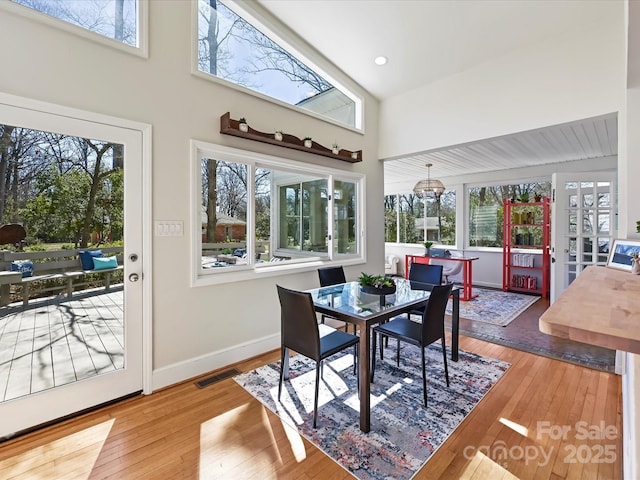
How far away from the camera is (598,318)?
0.73 metres

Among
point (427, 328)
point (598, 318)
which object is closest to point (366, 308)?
point (427, 328)

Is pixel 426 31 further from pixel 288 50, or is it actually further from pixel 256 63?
pixel 256 63

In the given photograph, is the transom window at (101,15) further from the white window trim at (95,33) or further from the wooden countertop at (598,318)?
the wooden countertop at (598,318)

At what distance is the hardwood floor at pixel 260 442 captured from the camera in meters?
1.75

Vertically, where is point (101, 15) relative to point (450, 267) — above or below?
above

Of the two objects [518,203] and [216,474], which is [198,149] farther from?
[518,203]

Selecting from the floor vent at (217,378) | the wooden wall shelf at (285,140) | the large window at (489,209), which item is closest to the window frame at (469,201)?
the large window at (489,209)

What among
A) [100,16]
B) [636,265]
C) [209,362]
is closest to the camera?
[636,265]

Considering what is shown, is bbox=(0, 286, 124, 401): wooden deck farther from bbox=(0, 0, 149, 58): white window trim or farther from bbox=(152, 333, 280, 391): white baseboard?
bbox=(0, 0, 149, 58): white window trim

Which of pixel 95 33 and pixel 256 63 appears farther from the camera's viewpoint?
pixel 256 63

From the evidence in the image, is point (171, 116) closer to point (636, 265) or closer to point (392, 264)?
point (636, 265)

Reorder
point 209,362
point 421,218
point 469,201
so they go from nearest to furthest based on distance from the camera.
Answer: point 209,362 < point 469,201 < point 421,218

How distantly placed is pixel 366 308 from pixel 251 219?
61.8 inches

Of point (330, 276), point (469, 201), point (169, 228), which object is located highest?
point (469, 201)
